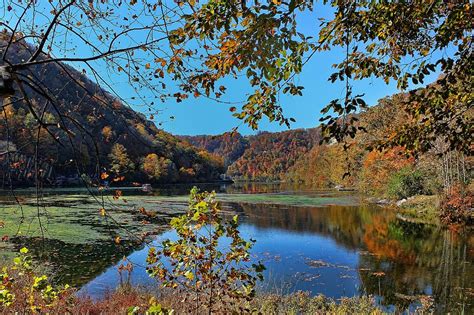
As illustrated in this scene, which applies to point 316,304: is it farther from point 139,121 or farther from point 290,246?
point 290,246

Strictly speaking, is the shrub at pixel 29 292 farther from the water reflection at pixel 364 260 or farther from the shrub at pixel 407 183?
the shrub at pixel 407 183

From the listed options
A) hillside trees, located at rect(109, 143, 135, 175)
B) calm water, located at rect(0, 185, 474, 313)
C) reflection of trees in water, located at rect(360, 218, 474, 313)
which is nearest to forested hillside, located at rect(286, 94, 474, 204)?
calm water, located at rect(0, 185, 474, 313)

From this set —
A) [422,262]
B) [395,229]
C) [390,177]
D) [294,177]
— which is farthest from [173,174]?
[422,262]

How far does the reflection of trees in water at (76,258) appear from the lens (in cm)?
1002

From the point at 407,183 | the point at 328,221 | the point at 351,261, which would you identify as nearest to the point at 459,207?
the point at 328,221

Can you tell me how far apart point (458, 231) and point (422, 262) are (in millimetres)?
→ 7236

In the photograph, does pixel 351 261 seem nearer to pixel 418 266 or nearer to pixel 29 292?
pixel 418 266

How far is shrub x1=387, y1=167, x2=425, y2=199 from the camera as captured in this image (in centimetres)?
3058

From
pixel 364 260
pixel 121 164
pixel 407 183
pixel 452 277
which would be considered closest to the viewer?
pixel 121 164

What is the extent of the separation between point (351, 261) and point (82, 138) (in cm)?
1219

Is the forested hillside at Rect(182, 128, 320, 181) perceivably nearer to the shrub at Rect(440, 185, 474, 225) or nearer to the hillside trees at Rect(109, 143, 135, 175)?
the shrub at Rect(440, 185, 474, 225)

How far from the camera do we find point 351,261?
1342 centimetres

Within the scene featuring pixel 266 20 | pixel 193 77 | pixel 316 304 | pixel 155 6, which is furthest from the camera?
pixel 316 304

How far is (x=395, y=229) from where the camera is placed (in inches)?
786
